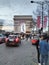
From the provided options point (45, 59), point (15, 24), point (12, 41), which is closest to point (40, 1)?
point (12, 41)

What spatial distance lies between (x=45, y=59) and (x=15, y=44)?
27.6 meters

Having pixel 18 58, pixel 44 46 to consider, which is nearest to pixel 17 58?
pixel 18 58

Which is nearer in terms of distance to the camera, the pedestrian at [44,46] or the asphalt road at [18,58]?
the pedestrian at [44,46]

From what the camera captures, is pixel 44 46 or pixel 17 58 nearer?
pixel 44 46

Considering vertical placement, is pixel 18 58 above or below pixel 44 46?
below

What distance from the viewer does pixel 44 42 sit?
10.9 meters

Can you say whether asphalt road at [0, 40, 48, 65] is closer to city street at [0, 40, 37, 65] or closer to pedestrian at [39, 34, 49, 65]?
city street at [0, 40, 37, 65]

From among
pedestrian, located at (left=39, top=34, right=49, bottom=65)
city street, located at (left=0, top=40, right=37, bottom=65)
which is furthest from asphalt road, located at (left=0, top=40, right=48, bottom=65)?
pedestrian, located at (left=39, top=34, right=49, bottom=65)

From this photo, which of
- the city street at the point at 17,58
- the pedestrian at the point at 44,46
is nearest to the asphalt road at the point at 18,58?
the city street at the point at 17,58

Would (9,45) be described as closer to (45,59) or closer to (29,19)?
(45,59)

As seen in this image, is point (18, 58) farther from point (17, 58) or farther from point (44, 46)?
point (44, 46)

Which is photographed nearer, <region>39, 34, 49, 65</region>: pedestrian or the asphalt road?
<region>39, 34, 49, 65</region>: pedestrian

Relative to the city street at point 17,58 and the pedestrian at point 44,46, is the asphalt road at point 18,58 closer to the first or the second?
the city street at point 17,58

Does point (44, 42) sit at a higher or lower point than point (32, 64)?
higher
